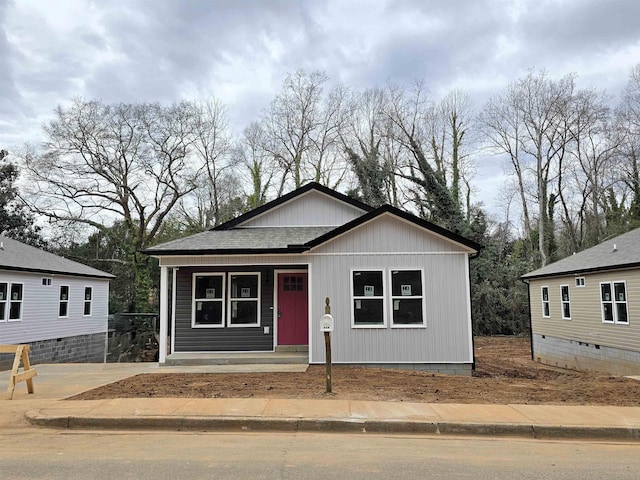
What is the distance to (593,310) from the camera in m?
15.0

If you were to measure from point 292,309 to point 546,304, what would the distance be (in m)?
11.6

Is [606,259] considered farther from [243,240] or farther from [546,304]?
[243,240]

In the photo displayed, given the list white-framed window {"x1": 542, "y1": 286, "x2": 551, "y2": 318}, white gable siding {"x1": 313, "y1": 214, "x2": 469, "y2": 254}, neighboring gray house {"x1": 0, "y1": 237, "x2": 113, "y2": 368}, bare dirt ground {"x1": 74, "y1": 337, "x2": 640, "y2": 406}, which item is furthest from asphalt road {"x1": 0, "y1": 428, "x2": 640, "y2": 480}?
white-framed window {"x1": 542, "y1": 286, "x2": 551, "y2": 318}

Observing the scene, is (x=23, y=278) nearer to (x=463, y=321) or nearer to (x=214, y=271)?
(x=214, y=271)

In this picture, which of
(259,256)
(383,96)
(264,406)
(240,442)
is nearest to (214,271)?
(259,256)

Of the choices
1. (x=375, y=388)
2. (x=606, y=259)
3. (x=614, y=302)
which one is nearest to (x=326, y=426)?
(x=375, y=388)

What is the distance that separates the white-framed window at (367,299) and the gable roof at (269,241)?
1.23m

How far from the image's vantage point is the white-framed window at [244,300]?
1279 cm

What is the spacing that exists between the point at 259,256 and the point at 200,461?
7.20 meters

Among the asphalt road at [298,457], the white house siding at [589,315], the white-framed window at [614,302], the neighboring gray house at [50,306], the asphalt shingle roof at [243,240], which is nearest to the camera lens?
the asphalt road at [298,457]

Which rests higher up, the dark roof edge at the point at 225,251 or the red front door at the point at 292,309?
the dark roof edge at the point at 225,251

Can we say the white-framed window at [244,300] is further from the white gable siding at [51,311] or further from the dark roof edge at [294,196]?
the white gable siding at [51,311]

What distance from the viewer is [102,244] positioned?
3903cm

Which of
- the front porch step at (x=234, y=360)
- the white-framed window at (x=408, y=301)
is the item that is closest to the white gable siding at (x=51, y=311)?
the front porch step at (x=234, y=360)
